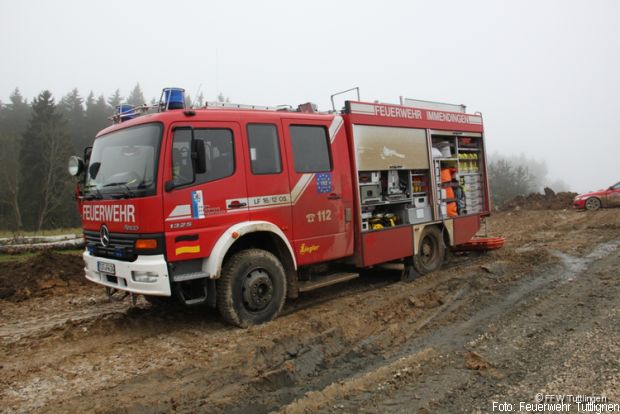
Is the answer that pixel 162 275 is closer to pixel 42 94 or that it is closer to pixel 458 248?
pixel 458 248

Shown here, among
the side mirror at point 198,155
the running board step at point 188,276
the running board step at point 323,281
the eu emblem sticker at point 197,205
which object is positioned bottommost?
the running board step at point 323,281

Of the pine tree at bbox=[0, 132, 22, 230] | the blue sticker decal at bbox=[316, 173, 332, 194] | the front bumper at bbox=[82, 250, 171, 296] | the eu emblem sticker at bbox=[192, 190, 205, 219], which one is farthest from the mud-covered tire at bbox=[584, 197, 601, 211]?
the pine tree at bbox=[0, 132, 22, 230]

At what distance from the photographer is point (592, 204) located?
64.8 ft

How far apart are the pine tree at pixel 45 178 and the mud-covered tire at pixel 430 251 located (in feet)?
102

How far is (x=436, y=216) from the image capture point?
8.72m

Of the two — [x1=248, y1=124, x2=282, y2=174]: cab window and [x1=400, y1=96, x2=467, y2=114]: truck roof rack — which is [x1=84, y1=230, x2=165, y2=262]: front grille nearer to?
[x1=248, y1=124, x2=282, y2=174]: cab window

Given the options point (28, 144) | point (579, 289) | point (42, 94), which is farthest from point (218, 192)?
point (42, 94)

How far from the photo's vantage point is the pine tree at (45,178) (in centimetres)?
3406

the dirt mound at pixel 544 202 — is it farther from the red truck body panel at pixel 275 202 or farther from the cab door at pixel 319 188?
the cab door at pixel 319 188

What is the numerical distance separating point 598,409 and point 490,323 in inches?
83.4

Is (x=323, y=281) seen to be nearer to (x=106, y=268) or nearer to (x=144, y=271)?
(x=144, y=271)

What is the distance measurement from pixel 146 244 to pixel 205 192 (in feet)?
2.83

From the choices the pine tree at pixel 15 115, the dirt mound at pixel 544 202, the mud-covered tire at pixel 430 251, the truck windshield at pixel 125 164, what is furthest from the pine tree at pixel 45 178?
the mud-covered tire at pixel 430 251

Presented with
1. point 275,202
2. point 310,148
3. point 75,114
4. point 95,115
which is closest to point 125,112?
point 275,202
